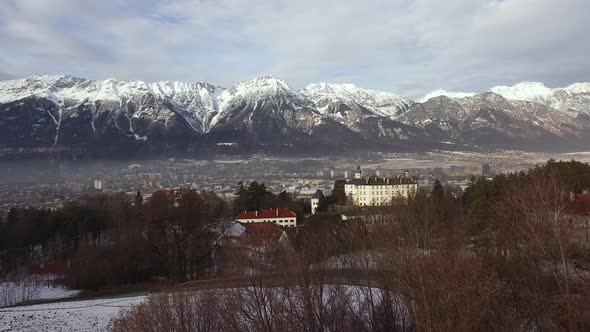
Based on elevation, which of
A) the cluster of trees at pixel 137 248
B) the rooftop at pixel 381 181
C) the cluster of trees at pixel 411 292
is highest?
the cluster of trees at pixel 411 292

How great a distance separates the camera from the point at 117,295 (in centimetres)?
2906

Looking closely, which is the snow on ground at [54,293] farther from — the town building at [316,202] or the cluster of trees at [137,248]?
the town building at [316,202]

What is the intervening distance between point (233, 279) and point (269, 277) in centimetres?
310

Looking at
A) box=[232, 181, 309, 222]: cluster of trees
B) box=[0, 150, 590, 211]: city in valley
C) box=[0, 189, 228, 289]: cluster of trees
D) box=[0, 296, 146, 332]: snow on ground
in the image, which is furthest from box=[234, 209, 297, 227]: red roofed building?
box=[0, 150, 590, 211]: city in valley

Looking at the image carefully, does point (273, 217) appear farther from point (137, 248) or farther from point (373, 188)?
point (373, 188)

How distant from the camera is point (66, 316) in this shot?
21.8 m

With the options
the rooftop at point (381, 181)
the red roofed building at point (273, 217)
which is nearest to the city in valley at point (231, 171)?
the rooftop at point (381, 181)

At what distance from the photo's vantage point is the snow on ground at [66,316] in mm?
19895

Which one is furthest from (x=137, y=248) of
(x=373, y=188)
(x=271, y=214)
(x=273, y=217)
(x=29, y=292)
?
(x=373, y=188)

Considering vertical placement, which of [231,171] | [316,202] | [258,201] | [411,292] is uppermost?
[411,292]

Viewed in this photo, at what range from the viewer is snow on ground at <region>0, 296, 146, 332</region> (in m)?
19.9

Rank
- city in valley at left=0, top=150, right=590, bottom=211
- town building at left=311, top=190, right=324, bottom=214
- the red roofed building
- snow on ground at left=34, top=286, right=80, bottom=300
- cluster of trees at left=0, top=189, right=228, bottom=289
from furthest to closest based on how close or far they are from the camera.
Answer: city in valley at left=0, top=150, right=590, bottom=211
town building at left=311, top=190, right=324, bottom=214
the red roofed building
cluster of trees at left=0, top=189, right=228, bottom=289
snow on ground at left=34, top=286, right=80, bottom=300

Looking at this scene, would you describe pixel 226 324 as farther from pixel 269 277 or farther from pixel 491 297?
pixel 491 297

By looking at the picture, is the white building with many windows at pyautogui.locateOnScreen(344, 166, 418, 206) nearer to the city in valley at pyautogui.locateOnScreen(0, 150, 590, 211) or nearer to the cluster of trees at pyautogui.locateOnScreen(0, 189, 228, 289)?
the city in valley at pyautogui.locateOnScreen(0, 150, 590, 211)
